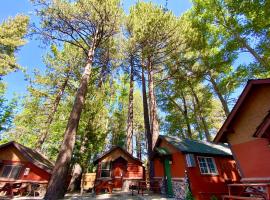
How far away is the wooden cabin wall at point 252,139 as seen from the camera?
759 cm

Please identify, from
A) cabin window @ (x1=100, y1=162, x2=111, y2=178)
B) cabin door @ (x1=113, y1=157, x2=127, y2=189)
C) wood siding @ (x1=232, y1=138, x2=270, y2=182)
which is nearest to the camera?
wood siding @ (x1=232, y1=138, x2=270, y2=182)

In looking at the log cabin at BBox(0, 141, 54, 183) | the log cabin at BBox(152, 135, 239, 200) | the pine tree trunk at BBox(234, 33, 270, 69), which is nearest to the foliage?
the log cabin at BBox(0, 141, 54, 183)

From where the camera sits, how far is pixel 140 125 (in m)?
31.2

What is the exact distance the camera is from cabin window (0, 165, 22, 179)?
1450cm

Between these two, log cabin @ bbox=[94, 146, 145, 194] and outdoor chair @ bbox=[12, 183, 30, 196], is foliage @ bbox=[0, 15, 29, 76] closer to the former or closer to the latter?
outdoor chair @ bbox=[12, 183, 30, 196]

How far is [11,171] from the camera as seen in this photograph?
48.1 ft

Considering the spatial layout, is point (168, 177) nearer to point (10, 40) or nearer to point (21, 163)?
point (21, 163)

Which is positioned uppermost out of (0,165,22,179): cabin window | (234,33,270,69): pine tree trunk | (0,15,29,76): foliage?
(0,15,29,76): foliage

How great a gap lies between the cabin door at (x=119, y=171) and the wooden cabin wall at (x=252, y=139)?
401 inches

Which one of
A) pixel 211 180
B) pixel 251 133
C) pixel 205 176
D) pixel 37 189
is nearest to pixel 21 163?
pixel 37 189

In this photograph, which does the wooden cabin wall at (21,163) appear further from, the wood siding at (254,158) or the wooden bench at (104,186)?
the wood siding at (254,158)

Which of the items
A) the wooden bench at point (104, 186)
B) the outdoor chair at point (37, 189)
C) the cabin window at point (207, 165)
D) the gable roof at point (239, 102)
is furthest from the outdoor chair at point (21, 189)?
the gable roof at point (239, 102)

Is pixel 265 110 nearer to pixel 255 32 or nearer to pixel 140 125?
pixel 255 32

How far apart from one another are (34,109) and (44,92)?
90.6 inches
